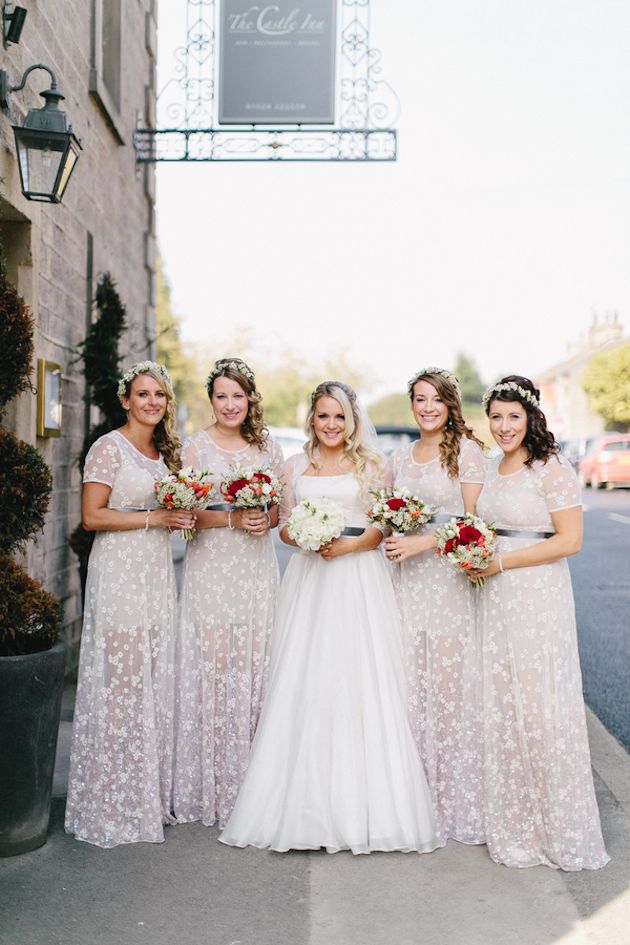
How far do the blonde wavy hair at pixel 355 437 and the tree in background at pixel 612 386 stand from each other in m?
49.1

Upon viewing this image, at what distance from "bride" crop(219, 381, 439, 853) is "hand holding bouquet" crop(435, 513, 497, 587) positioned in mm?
560

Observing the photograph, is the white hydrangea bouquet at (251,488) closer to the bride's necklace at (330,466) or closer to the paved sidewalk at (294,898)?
the bride's necklace at (330,466)

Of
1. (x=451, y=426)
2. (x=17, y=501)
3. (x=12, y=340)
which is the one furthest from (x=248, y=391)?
(x=17, y=501)

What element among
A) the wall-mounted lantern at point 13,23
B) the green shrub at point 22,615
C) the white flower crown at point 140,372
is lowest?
the green shrub at point 22,615

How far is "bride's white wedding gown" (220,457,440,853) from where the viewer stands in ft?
15.0

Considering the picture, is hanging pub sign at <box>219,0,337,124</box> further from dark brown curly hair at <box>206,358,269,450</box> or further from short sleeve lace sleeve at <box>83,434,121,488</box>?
short sleeve lace sleeve at <box>83,434,121,488</box>

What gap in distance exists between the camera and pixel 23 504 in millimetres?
4617

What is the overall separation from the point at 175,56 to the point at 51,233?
12.2 feet

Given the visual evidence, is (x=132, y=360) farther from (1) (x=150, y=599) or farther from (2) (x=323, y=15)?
(1) (x=150, y=599)

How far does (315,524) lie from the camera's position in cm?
469
